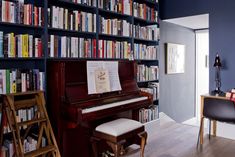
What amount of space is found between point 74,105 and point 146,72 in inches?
72.0

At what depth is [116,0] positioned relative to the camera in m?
3.41

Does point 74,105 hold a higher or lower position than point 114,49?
lower

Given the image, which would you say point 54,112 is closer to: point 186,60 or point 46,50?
point 46,50

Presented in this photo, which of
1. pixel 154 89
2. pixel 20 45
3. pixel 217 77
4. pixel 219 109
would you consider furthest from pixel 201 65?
pixel 20 45

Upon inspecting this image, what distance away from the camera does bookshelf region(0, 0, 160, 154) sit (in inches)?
99.0

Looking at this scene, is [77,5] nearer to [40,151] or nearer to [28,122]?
[28,122]

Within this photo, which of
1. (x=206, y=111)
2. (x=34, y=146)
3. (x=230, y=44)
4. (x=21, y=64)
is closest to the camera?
(x=34, y=146)

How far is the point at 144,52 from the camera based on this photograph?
155 inches

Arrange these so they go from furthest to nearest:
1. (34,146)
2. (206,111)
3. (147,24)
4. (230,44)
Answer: (147,24)
(230,44)
(206,111)
(34,146)

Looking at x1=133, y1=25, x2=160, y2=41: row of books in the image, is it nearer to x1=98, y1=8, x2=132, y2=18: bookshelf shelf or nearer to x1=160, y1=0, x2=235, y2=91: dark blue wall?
x1=98, y1=8, x2=132, y2=18: bookshelf shelf

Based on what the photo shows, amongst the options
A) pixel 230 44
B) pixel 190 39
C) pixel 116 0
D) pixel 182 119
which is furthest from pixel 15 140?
pixel 190 39

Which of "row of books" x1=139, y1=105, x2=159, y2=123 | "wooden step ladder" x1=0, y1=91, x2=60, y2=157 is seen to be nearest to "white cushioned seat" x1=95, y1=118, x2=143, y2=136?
"wooden step ladder" x1=0, y1=91, x2=60, y2=157

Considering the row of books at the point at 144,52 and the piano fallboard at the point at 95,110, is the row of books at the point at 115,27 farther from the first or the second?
the piano fallboard at the point at 95,110

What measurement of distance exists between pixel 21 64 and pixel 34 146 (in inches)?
34.8
